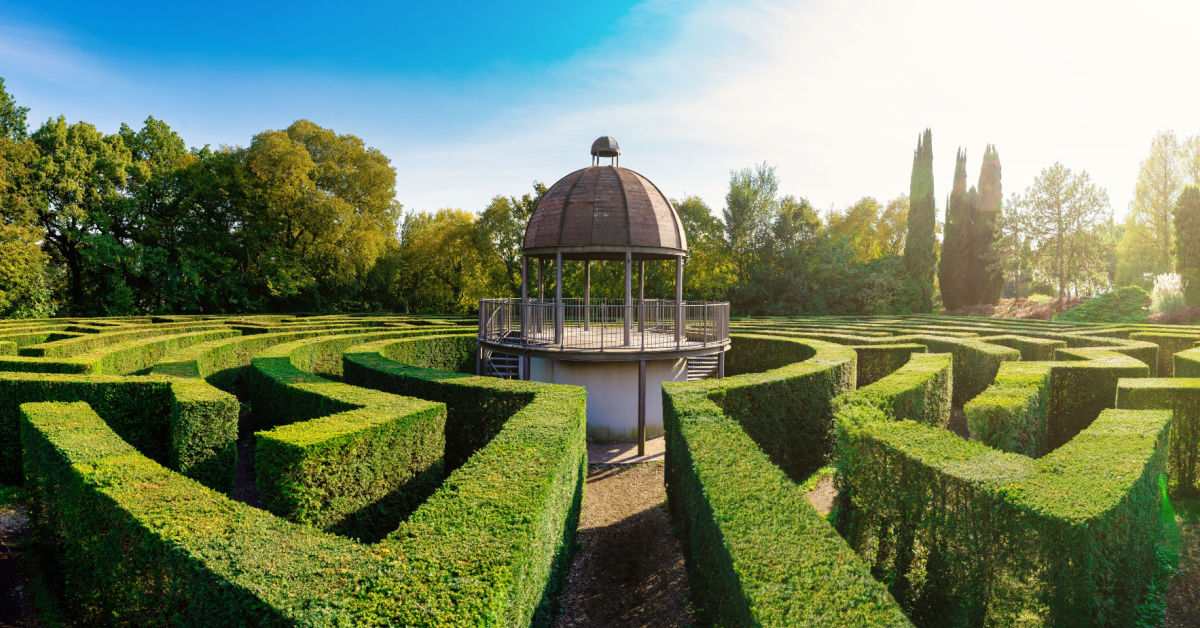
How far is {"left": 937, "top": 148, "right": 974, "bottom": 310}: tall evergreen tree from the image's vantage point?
55.0 metres

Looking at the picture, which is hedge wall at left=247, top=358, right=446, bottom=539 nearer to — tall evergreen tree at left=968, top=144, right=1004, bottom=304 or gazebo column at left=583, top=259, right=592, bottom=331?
gazebo column at left=583, top=259, right=592, bottom=331

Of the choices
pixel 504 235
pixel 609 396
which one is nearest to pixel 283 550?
pixel 609 396

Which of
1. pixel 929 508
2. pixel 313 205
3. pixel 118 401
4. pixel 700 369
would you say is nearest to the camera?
pixel 929 508

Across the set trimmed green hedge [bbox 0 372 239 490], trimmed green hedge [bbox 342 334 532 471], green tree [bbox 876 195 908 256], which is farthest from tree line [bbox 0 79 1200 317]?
trimmed green hedge [bbox 0 372 239 490]

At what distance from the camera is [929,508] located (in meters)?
6.76

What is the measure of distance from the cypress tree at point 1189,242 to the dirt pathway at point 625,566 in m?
44.9

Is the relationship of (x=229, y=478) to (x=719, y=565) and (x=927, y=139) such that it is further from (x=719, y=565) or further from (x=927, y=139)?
(x=927, y=139)

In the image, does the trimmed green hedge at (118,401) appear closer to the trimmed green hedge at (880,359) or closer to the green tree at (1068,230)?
the trimmed green hedge at (880,359)

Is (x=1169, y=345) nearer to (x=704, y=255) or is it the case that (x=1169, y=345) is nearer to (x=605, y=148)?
(x=605, y=148)

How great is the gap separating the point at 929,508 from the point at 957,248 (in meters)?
59.3

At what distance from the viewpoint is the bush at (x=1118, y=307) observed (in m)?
37.8

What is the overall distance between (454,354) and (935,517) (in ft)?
65.1

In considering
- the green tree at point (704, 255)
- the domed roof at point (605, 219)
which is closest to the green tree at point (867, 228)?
the green tree at point (704, 255)

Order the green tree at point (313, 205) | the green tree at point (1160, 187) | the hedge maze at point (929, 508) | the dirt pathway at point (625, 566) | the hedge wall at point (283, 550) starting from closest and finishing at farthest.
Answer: the hedge wall at point (283, 550) < the hedge maze at point (929, 508) < the dirt pathway at point (625, 566) < the green tree at point (313, 205) < the green tree at point (1160, 187)
